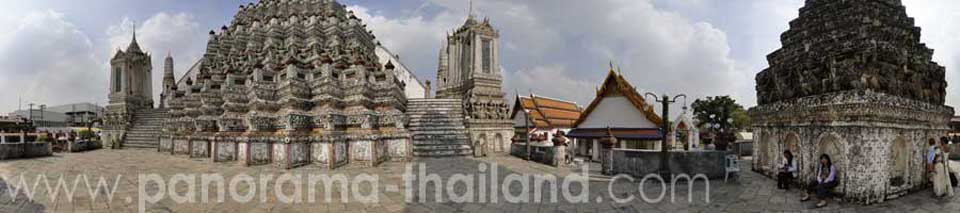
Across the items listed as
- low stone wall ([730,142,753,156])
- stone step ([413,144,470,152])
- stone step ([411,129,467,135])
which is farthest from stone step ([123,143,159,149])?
low stone wall ([730,142,753,156])

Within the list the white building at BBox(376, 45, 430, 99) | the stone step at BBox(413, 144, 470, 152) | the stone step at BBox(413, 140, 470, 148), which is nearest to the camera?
the stone step at BBox(413, 144, 470, 152)

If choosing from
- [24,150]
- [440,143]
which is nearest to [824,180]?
[440,143]

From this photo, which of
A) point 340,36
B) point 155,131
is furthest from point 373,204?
point 155,131

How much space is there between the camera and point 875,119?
23.8ft

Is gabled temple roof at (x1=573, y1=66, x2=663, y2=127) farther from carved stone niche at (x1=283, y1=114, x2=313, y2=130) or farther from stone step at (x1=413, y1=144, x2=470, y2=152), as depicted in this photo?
carved stone niche at (x1=283, y1=114, x2=313, y2=130)

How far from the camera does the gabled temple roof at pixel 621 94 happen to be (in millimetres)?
15641

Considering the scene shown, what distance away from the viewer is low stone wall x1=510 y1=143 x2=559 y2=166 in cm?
1330

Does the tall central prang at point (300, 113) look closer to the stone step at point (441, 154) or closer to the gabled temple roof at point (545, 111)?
the stone step at point (441, 154)

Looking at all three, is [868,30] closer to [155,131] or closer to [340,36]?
[340,36]

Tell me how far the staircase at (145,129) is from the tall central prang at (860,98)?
94.5ft

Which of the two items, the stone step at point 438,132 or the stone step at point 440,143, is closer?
the stone step at point 440,143

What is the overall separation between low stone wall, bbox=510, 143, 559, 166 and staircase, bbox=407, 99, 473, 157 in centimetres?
186

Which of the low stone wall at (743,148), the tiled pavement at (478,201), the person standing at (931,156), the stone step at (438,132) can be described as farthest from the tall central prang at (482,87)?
the person standing at (931,156)

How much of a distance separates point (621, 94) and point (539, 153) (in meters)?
4.68
